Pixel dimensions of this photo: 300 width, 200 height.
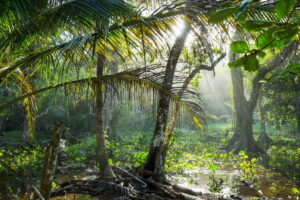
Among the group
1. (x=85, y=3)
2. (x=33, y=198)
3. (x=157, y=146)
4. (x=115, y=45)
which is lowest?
(x=33, y=198)

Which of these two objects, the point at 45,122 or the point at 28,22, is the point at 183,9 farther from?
the point at 45,122

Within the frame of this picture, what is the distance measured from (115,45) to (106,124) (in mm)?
11096

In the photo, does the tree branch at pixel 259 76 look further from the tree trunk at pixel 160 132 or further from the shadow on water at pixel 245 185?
the tree trunk at pixel 160 132

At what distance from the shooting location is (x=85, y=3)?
11.6 feet

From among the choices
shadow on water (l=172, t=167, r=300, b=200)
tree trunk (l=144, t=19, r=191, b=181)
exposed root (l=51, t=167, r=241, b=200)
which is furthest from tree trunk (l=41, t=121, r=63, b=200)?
shadow on water (l=172, t=167, r=300, b=200)

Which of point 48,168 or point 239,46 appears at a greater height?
point 239,46

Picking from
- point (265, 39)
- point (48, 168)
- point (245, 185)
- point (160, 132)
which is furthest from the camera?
point (245, 185)

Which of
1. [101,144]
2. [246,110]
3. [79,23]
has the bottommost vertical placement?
[101,144]

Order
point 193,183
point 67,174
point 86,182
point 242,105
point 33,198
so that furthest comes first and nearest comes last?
point 242,105, point 67,174, point 193,183, point 86,182, point 33,198

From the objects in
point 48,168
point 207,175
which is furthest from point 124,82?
point 207,175

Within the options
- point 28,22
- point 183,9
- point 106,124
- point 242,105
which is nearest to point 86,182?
point 28,22

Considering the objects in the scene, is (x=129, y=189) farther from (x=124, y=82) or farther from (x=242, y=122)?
(x=242, y=122)

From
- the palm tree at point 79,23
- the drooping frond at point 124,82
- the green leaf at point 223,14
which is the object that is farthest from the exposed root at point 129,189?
the green leaf at point 223,14

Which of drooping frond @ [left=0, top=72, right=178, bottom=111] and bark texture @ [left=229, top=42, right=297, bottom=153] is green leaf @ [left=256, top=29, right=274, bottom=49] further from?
bark texture @ [left=229, top=42, right=297, bottom=153]
